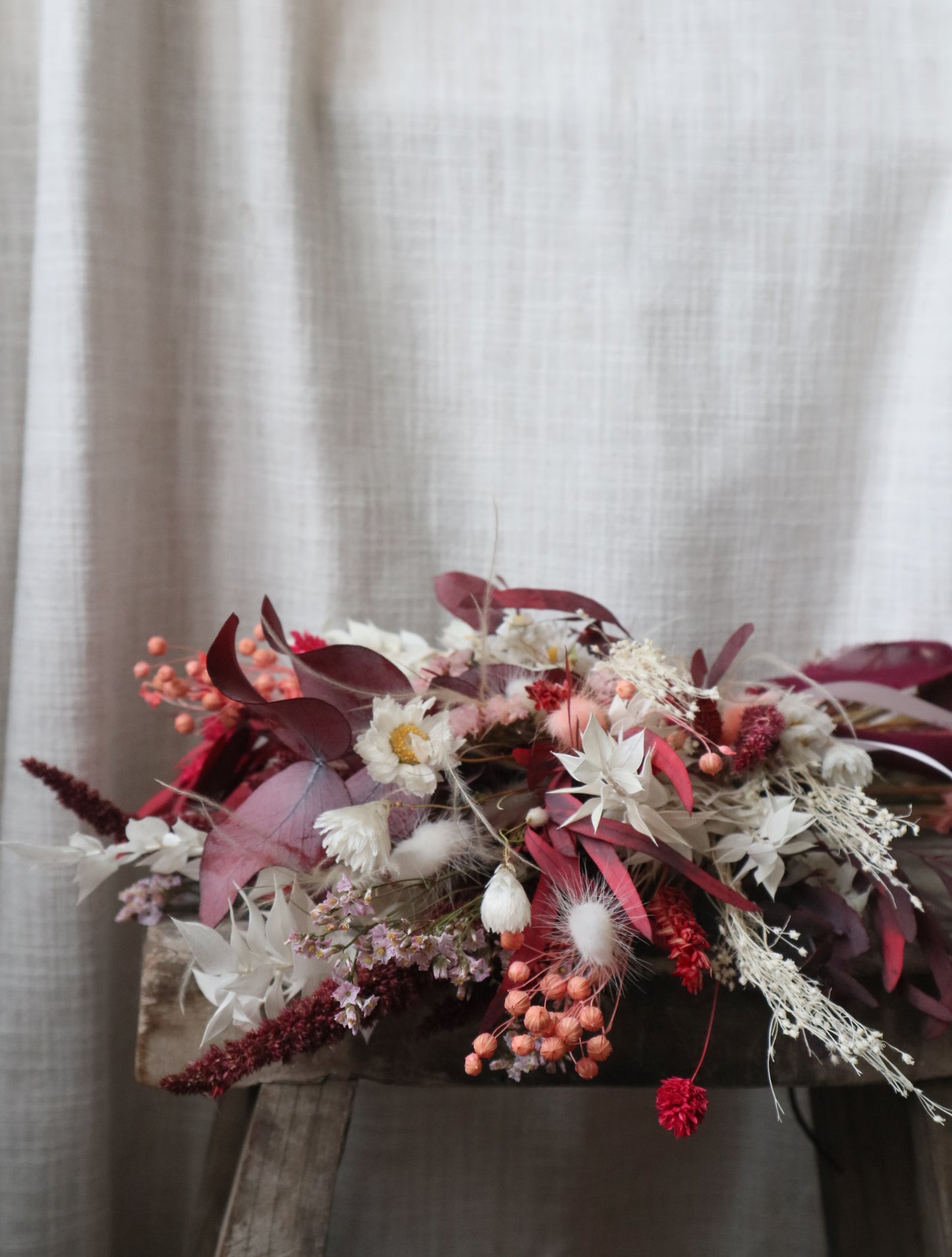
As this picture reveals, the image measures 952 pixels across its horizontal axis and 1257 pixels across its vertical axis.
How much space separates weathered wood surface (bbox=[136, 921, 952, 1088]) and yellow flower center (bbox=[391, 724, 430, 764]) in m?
0.17

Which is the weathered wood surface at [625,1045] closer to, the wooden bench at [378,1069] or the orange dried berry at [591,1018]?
the wooden bench at [378,1069]

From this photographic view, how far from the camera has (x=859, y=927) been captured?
54cm

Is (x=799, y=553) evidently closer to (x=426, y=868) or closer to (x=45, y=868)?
(x=426, y=868)

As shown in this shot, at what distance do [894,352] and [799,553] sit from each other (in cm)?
20

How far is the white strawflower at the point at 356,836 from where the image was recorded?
47 centimetres

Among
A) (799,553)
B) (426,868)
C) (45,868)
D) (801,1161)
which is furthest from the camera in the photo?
(801,1161)

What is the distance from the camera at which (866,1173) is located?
0.86m

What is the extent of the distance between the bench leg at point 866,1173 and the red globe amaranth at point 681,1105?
0.46 m

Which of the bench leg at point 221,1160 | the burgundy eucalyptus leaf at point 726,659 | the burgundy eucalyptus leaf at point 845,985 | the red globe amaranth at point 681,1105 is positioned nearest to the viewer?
the red globe amaranth at point 681,1105

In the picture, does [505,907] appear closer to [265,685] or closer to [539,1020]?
[539,1020]

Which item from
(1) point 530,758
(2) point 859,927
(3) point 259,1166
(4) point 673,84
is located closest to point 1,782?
(3) point 259,1166

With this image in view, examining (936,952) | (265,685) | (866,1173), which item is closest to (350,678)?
(265,685)

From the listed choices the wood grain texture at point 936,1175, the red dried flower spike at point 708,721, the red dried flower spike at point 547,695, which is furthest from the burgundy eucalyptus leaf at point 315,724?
the wood grain texture at point 936,1175

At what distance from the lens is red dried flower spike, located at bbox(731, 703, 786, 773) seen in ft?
1.86
